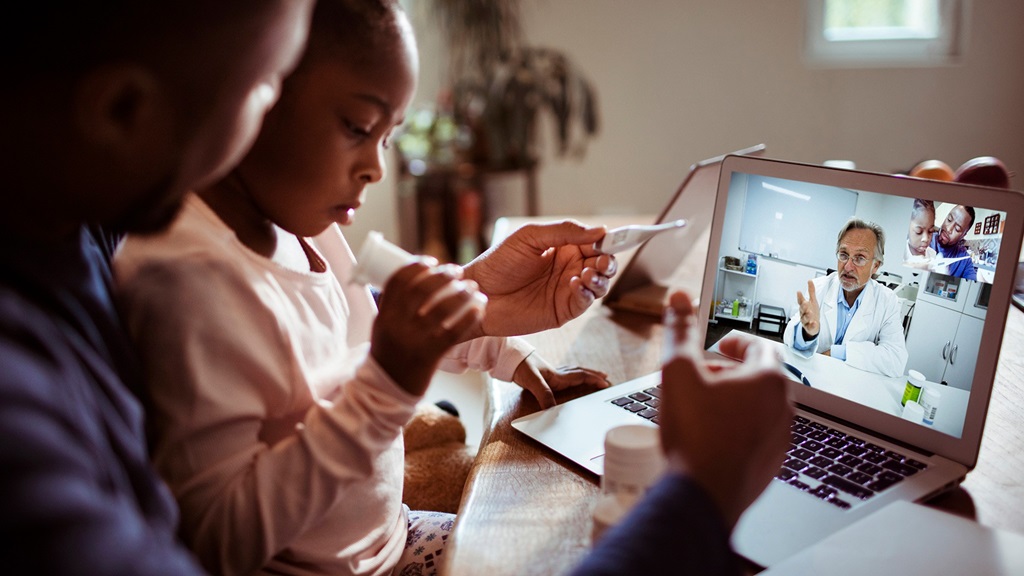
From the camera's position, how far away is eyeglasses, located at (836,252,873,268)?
2.74 ft

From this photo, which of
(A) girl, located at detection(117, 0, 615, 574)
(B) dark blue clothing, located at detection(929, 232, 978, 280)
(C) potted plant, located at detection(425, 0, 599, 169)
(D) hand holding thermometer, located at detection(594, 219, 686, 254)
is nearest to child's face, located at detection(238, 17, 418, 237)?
(A) girl, located at detection(117, 0, 615, 574)

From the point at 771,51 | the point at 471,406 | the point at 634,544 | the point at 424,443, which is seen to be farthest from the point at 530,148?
the point at 634,544

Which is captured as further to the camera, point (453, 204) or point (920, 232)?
point (453, 204)

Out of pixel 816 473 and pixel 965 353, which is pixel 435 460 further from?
pixel 965 353

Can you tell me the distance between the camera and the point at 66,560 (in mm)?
422

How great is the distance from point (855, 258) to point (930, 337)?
0.11 metres

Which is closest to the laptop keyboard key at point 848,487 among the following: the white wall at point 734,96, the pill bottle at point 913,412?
the pill bottle at point 913,412

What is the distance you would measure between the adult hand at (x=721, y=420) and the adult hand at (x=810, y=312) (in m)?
0.30

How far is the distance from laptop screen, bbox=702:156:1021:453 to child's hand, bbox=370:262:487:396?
17.0 inches

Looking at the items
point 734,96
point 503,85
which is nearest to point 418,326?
point 503,85

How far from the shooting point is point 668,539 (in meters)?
0.53

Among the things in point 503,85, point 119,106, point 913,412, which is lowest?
point 913,412

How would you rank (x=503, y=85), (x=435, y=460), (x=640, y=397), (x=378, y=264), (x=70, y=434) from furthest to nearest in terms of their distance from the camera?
1. (x=503, y=85)
2. (x=435, y=460)
3. (x=640, y=397)
4. (x=378, y=264)
5. (x=70, y=434)

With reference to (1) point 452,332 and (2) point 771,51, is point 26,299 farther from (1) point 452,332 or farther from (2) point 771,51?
(2) point 771,51
